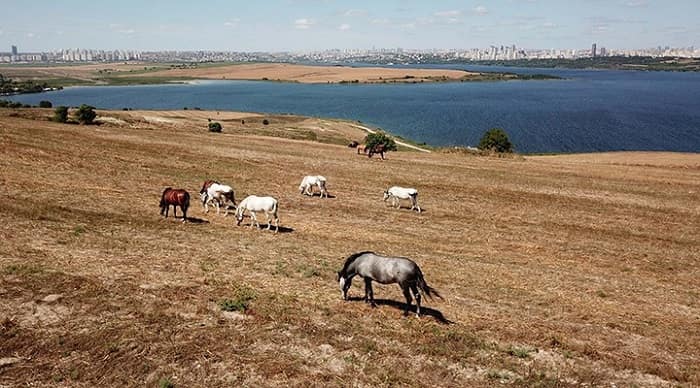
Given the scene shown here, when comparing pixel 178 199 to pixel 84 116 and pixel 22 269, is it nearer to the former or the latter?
pixel 22 269

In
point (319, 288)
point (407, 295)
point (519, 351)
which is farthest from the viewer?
point (319, 288)

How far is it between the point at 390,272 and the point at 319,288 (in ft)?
11.1

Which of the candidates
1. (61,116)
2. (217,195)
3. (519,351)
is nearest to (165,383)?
(519,351)

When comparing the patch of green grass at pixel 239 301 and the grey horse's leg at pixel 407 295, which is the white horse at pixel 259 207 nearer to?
the patch of green grass at pixel 239 301

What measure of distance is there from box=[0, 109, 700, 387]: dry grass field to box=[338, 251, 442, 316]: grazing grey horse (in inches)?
37.1

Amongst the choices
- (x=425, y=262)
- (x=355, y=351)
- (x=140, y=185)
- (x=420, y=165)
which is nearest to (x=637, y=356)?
(x=355, y=351)

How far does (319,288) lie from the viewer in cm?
1695

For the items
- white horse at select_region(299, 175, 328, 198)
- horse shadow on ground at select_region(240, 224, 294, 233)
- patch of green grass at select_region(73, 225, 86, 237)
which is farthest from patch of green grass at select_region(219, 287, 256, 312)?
white horse at select_region(299, 175, 328, 198)

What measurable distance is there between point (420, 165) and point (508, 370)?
41.8 metres

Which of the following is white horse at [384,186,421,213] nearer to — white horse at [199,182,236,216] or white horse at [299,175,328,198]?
white horse at [299,175,328,198]

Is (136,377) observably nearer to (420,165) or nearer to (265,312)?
(265,312)

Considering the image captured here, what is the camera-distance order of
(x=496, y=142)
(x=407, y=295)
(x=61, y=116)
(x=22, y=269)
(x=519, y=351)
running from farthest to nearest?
(x=496, y=142) < (x=61, y=116) < (x=22, y=269) < (x=407, y=295) < (x=519, y=351)

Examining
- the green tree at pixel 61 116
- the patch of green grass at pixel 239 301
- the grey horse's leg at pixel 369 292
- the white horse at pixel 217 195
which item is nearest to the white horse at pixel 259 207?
the white horse at pixel 217 195

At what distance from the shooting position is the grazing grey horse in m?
14.5
